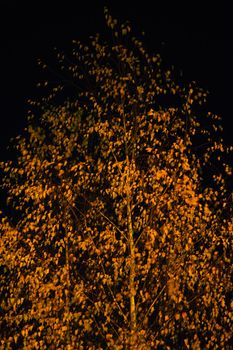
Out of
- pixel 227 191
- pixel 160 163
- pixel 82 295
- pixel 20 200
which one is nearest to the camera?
pixel 82 295

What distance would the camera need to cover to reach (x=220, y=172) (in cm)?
1218

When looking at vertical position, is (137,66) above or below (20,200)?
above

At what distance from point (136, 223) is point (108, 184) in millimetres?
1293

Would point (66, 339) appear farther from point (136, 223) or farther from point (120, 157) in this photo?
point (120, 157)

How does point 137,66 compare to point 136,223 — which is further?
point 137,66

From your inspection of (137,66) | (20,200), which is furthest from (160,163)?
(20,200)

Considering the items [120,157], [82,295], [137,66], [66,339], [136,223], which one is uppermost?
[137,66]

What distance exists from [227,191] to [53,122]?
4667 millimetres

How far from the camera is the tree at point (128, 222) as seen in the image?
10.2 meters

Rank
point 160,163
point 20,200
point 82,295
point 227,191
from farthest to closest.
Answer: point 20,200 < point 227,191 < point 160,163 < point 82,295

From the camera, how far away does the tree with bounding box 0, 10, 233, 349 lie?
1025 centimetres

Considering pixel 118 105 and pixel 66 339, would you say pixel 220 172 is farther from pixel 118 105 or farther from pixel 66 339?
pixel 66 339

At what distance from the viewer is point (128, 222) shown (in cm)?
1052

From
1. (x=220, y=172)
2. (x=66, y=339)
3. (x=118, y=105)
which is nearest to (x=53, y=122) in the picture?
(x=118, y=105)
